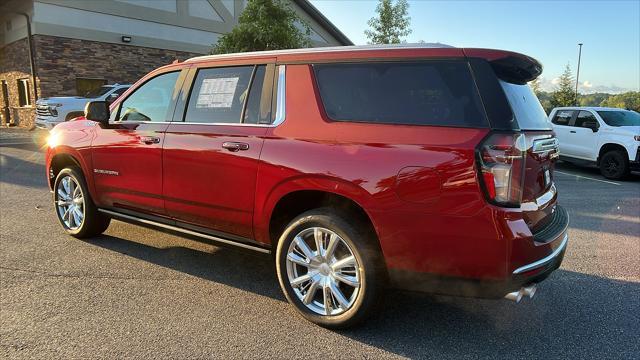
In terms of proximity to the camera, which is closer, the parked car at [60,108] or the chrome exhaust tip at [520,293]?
the chrome exhaust tip at [520,293]

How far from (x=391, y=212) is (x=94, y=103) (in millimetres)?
3182

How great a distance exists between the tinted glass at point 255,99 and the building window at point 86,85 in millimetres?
17761

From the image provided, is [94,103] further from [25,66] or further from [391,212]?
[25,66]

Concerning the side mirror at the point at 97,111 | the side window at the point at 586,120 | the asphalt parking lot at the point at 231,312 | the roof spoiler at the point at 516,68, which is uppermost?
the roof spoiler at the point at 516,68

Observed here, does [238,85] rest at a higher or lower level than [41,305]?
higher

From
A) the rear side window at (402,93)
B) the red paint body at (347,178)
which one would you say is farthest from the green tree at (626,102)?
the red paint body at (347,178)

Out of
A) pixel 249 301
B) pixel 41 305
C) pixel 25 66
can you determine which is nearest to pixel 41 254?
pixel 41 305

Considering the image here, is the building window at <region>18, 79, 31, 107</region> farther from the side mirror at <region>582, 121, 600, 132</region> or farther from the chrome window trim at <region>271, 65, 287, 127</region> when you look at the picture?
the side mirror at <region>582, 121, 600, 132</region>

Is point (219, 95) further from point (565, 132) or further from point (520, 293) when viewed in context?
point (565, 132)

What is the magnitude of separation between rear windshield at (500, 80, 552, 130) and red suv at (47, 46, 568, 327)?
2cm

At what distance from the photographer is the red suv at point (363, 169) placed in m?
2.67

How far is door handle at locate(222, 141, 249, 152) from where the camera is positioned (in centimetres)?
348

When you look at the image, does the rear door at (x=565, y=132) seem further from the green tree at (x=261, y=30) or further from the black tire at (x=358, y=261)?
the black tire at (x=358, y=261)

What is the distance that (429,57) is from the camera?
9.47ft
